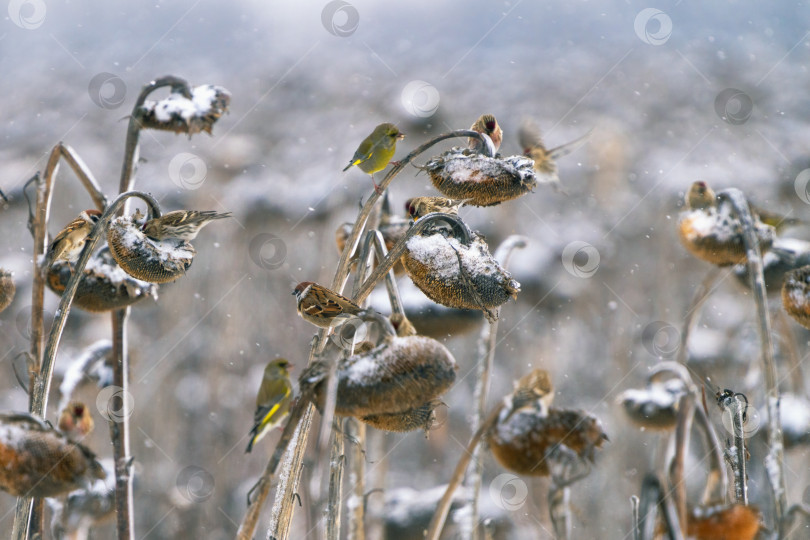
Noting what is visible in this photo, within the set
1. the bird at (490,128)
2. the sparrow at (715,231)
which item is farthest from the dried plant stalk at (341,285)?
the sparrow at (715,231)

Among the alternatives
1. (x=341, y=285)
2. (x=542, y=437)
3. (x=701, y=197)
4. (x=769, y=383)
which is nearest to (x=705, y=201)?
(x=701, y=197)

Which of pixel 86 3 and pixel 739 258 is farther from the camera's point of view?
pixel 86 3

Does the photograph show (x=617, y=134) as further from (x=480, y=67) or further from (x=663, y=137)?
(x=480, y=67)

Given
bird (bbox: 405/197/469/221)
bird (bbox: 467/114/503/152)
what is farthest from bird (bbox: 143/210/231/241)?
bird (bbox: 467/114/503/152)

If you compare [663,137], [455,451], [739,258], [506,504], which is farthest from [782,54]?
[739,258]

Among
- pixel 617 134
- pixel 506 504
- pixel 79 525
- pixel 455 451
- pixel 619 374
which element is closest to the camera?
pixel 79 525
